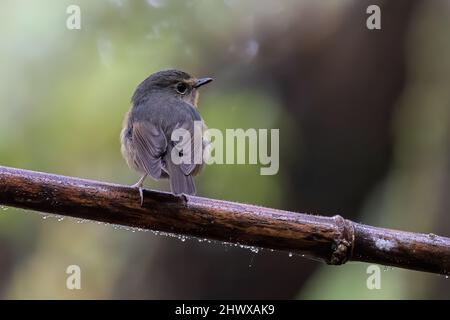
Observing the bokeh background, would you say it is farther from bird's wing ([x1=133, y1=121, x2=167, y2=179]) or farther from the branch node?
the branch node

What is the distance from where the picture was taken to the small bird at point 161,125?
11.7ft

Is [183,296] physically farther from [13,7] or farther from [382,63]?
[13,7]

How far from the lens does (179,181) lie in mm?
3379

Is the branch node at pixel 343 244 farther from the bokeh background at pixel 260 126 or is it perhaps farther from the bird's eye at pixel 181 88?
the bird's eye at pixel 181 88

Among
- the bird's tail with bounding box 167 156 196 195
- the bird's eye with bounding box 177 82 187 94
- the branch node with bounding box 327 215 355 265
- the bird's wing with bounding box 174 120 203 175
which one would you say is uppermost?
the bird's eye with bounding box 177 82 187 94

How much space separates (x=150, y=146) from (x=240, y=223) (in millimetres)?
997

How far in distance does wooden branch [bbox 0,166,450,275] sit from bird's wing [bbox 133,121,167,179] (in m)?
0.61

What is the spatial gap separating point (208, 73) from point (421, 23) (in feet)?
5.26

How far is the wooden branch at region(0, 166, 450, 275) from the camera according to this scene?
2926mm

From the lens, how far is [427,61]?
558 cm

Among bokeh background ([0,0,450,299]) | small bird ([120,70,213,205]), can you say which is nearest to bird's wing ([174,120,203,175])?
small bird ([120,70,213,205])

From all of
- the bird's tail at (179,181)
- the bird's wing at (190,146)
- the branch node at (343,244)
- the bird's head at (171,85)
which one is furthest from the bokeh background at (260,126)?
the branch node at (343,244)

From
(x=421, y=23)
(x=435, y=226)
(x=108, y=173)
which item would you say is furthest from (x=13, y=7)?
(x=435, y=226)

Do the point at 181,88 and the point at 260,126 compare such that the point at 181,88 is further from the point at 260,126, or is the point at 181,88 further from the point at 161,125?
the point at 260,126
